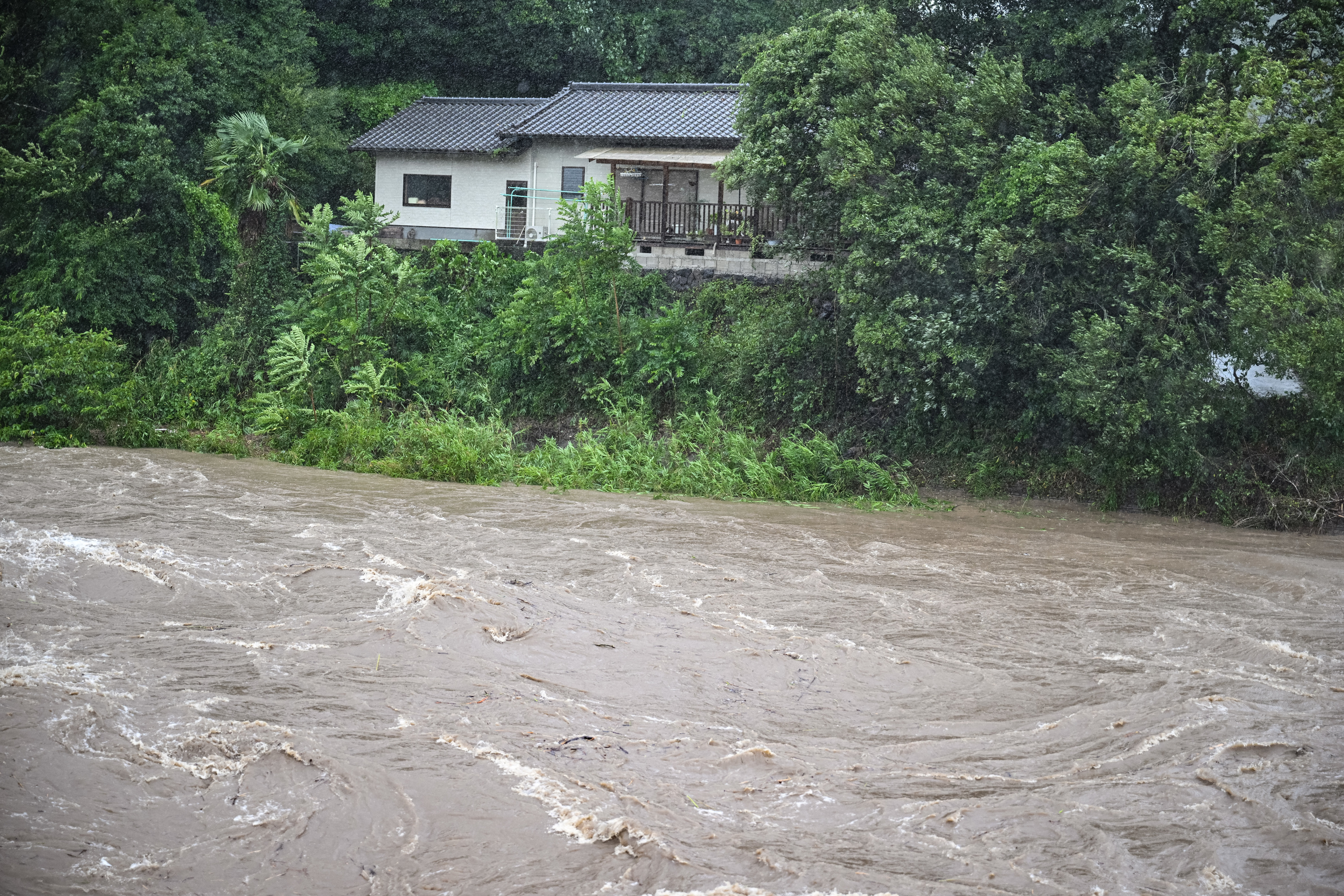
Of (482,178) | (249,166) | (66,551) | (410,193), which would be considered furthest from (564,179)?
(66,551)

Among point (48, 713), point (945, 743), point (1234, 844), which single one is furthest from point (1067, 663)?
point (48, 713)

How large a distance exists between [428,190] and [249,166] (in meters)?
7.91

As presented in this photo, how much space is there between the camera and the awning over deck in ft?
77.6

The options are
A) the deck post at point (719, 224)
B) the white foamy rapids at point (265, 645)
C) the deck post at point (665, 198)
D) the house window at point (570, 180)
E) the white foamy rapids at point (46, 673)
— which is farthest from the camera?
the house window at point (570, 180)

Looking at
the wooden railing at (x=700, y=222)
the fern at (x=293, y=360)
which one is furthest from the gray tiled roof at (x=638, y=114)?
the fern at (x=293, y=360)

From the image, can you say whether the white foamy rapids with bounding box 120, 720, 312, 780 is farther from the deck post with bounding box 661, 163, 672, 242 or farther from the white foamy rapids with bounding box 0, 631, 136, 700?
the deck post with bounding box 661, 163, 672, 242

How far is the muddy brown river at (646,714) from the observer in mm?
5684

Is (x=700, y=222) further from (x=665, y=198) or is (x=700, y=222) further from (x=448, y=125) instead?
(x=448, y=125)

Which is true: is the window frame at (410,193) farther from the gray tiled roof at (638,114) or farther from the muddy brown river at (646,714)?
the muddy brown river at (646,714)

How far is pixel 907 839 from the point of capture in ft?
19.5

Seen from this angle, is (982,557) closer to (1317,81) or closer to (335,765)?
(1317,81)

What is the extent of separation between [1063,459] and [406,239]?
1465 centimetres

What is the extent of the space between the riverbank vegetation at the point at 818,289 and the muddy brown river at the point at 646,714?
2938 millimetres

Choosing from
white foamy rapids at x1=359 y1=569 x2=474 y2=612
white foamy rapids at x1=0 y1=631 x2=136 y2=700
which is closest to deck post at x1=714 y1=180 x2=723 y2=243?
white foamy rapids at x1=359 y1=569 x2=474 y2=612
